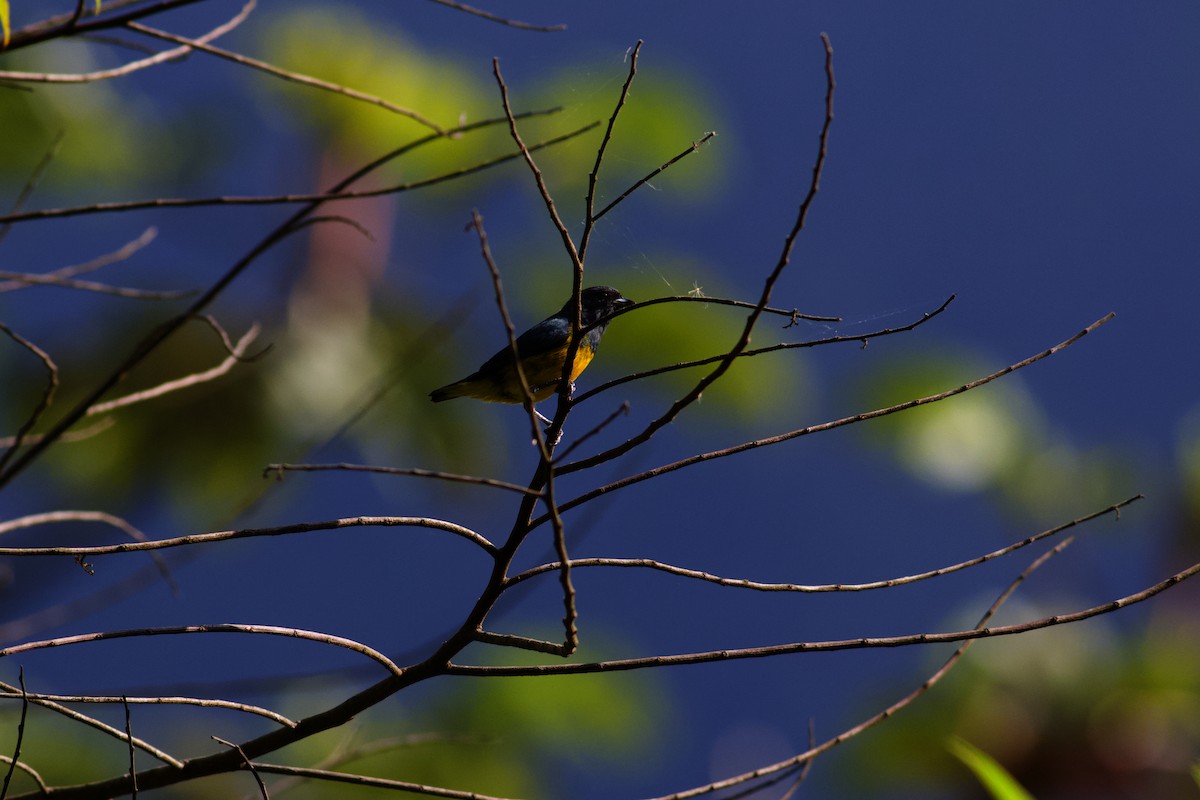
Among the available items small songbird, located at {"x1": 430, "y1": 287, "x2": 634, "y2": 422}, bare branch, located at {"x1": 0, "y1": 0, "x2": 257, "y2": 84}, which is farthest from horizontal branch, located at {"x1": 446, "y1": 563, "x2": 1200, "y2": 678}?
A: small songbird, located at {"x1": 430, "y1": 287, "x2": 634, "y2": 422}

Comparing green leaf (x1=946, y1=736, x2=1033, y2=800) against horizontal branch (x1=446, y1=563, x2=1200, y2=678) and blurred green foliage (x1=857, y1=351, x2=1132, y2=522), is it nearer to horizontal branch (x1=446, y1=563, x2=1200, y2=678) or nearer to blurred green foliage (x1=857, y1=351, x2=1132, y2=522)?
horizontal branch (x1=446, y1=563, x2=1200, y2=678)

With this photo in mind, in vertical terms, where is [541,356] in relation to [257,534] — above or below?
above

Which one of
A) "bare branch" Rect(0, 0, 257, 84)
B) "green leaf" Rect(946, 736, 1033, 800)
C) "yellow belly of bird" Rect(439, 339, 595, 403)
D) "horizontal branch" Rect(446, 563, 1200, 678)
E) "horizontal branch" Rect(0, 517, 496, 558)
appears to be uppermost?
"yellow belly of bird" Rect(439, 339, 595, 403)

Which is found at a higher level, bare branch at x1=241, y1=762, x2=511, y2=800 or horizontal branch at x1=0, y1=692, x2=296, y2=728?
horizontal branch at x1=0, y1=692, x2=296, y2=728

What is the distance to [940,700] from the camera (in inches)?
245

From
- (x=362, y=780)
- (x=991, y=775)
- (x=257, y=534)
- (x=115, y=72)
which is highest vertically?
(x=115, y=72)

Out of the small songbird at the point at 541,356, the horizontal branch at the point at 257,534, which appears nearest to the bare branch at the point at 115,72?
the horizontal branch at the point at 257,534

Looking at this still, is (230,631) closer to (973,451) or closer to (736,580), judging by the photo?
(736,580)

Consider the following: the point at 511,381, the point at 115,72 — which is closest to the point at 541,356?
the point at 511,381

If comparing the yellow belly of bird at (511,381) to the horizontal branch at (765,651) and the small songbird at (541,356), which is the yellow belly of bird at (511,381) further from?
the horizontal branch at (765,651)

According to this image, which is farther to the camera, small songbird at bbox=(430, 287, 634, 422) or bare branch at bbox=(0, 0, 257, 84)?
small songbird at bbox=(430, 287, 634, 422)

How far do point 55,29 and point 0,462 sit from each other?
64 cm

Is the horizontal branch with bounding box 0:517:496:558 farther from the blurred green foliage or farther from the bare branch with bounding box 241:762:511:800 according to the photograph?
the blurred green foliage

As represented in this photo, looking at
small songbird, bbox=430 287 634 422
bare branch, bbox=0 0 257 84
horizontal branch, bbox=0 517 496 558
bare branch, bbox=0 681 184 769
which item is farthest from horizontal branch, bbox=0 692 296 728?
small songbird, bbox=430 287 634 422
